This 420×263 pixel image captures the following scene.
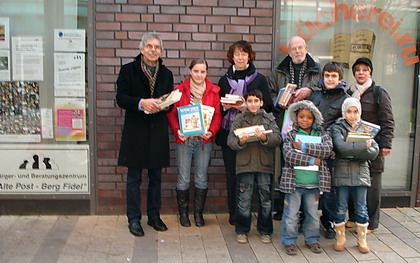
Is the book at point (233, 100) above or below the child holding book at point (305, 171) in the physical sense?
above

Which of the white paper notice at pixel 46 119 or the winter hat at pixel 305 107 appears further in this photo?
the white paper notice at pixel 46 119

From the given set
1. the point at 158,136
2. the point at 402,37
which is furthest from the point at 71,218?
the point at 402,37

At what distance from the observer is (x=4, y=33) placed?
4914mm

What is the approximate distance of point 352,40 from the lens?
538 cm

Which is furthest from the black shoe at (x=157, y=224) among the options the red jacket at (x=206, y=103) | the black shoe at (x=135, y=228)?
the red jacket at (x=206, y=103)

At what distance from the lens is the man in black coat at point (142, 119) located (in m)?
4.32

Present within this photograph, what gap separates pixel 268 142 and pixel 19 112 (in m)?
2.93

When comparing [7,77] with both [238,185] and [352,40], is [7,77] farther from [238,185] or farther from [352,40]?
[352,40]

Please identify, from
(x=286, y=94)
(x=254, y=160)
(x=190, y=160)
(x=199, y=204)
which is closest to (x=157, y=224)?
(x=199, y=204)

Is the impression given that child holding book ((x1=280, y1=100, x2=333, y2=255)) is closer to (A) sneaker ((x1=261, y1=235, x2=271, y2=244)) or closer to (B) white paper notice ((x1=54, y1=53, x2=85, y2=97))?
(A) sneaker ((x1=261, y1=235, x2=271, y2=244))

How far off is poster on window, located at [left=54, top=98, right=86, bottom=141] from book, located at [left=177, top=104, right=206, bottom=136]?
51.8 inches

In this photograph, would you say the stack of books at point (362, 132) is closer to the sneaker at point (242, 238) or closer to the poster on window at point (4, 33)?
the sneaker at point (242, 238)

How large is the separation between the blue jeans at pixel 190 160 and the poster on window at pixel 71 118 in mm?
1206

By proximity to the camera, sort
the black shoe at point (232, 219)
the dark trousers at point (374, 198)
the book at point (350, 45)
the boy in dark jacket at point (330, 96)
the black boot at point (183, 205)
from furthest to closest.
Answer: the book at point (350, 45)
the black shoe at point (232, 219)
the black boot at point (183, 205)
the dark trousers at point (374, 198)
the boy in dark jacket at point (330, 96)
